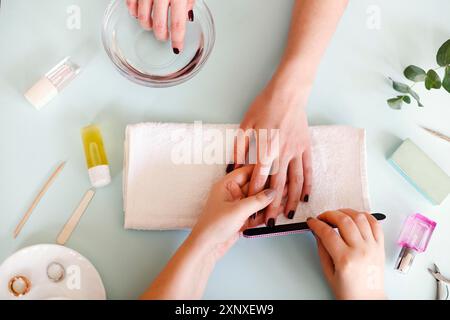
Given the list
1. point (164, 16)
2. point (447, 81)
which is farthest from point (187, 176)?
point (447, 81)

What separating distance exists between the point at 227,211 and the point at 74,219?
264 mm

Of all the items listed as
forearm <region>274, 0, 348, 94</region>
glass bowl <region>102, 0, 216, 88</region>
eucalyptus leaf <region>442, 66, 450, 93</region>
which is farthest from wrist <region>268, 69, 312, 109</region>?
eucalyptus leaf <region>442, 66, 450, 93</region>

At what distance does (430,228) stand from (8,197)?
74 cm

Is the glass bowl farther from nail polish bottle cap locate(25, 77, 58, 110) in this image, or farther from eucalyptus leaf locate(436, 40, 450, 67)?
eucalyptus leaf locate(436, 40, 450, 67)

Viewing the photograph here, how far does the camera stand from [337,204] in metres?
0.78

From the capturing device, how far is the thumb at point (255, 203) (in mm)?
704

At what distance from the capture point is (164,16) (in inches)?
30.4

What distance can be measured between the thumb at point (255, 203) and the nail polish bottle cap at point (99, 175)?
0.23m

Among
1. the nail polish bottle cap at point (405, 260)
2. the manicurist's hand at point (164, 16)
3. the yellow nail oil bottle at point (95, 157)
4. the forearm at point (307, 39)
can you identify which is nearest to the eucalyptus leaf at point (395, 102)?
the forearm at point (307, 39)

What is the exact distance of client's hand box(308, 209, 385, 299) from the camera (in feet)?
2.34

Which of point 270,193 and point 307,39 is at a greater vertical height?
point 307,39

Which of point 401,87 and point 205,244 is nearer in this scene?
point 205,244

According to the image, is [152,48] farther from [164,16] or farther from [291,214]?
[291,214]

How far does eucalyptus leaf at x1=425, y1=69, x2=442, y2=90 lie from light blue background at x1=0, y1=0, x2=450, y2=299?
23 millimetres
